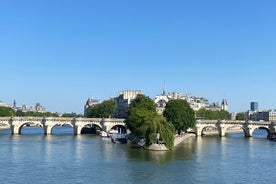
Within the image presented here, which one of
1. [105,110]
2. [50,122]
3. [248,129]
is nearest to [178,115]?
[248,129]

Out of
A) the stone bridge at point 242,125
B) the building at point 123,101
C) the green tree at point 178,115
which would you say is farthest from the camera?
the building at point 123,101

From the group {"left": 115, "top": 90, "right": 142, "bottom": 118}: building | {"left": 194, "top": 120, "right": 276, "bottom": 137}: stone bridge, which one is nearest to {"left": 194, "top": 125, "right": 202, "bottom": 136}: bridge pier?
{"left": 194, "top": 120, "right": 276, "bottom": 137}: stone bridge

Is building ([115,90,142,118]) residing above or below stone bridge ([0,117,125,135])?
above

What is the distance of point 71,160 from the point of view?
152 feet

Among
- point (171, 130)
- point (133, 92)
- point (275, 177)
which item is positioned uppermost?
point (133, 92)

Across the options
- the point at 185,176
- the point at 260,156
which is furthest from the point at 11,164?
the point at 260,156

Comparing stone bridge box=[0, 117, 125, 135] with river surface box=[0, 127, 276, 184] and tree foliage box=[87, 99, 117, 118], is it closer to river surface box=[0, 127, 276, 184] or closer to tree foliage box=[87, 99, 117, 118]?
tree foliage box=[87, 99, 117, 118]

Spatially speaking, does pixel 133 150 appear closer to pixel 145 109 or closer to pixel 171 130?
pixel 171 130

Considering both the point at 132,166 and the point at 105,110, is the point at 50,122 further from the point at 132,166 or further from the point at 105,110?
the point at 132,166

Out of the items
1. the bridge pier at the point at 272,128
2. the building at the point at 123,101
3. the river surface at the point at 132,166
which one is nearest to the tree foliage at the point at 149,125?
the river surface at the point at 132,166

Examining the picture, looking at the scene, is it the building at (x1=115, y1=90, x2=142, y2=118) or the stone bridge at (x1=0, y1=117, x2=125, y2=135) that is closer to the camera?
the stone bridge at (x1=0, y1=117, x2=125, y2=135)

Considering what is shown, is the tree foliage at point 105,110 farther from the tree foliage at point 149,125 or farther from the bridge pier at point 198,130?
the tree foliage at point 149,125


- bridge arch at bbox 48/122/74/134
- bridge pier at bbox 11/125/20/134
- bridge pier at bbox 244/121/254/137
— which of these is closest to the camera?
bridge pier at bbox 11/125/20/134

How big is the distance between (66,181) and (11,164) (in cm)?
1001
